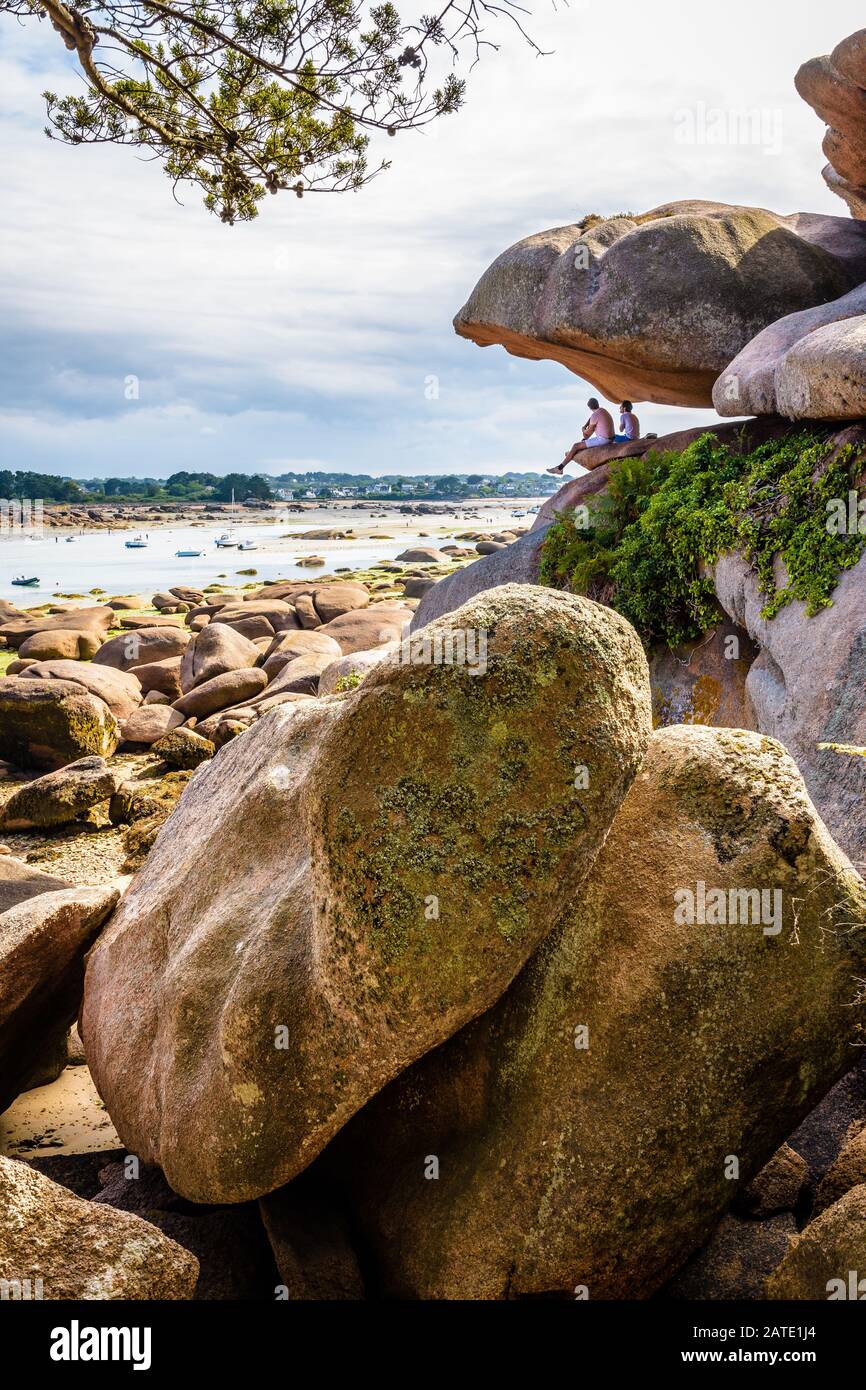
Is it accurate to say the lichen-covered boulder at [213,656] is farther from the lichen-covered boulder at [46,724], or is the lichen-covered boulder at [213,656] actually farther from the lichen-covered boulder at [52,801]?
the lichen-covered boulder at [52,801]

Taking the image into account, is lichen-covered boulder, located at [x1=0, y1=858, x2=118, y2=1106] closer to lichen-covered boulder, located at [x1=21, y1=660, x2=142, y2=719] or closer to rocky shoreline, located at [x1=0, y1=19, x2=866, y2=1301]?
rocky shoreline, located at [x1=0, y1=19, x2=866, y2=1301]

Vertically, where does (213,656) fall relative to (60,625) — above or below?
below

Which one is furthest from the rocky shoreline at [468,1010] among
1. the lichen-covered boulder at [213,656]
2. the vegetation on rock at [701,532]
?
the lichen-covered boulder at [213,656]

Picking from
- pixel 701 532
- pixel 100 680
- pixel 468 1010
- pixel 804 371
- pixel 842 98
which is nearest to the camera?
pixel 468 1010

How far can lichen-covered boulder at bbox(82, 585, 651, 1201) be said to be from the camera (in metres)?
4.00

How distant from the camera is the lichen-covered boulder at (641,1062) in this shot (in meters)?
4.42

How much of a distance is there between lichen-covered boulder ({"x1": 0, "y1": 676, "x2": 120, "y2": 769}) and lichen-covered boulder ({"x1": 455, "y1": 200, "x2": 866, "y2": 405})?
9.72 metres

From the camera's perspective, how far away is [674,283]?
15.3 metres

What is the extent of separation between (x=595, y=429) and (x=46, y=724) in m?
10.5

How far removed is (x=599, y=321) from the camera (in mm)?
15828

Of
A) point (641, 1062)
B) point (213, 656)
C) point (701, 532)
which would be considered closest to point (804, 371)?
point (701, 532)

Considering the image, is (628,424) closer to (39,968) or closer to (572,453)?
(572,453)

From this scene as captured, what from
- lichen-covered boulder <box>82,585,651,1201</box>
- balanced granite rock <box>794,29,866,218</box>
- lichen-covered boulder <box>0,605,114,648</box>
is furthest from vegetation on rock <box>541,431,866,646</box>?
lichen-covered boulder <box>0,605,114,648</box>
